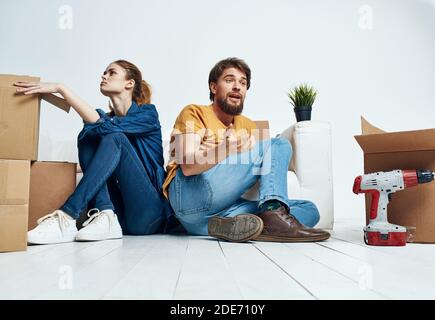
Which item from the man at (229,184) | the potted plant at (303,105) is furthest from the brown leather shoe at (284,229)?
the potted plant at (303,105)

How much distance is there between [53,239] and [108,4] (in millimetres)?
2162

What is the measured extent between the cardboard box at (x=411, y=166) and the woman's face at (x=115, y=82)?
99 centimetres

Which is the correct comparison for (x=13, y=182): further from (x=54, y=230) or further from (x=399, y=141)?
(x=399, y=141)

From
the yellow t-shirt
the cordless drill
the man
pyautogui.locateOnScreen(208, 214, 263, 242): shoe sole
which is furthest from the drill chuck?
the yellow t-shirt

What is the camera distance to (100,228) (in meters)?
1.50

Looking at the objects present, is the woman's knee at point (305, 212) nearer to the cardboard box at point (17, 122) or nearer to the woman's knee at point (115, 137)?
the woman's knee at point (115, 137)

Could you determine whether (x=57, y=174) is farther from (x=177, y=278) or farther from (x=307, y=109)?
(x=307, y=109)

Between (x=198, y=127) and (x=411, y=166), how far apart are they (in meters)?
0.76

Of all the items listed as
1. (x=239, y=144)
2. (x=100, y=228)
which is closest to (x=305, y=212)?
(x=239, y=144)

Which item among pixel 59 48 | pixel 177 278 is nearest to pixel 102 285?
pixel 177 278

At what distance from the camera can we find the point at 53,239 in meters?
1.40

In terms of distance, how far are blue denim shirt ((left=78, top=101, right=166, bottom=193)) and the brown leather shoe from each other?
0.51 metres

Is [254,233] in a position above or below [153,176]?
below

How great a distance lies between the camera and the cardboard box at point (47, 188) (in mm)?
1564
